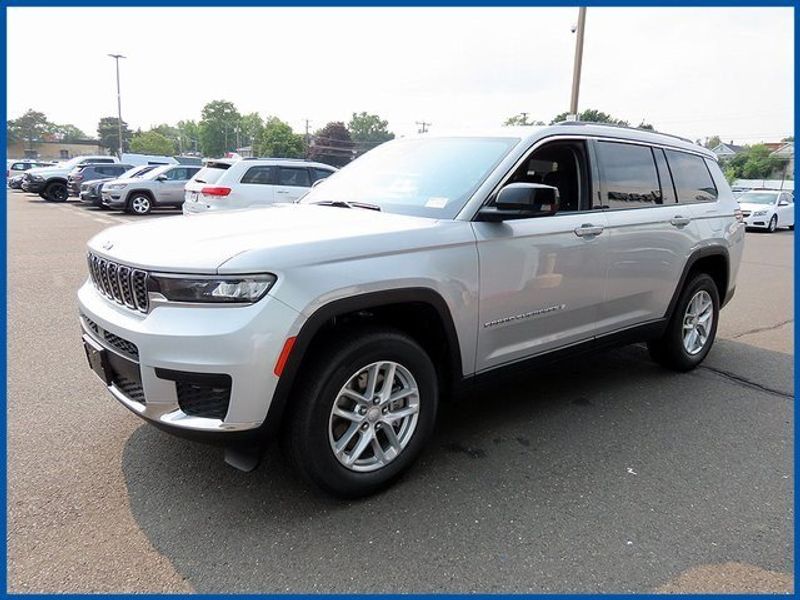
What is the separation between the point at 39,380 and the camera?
14.1ft

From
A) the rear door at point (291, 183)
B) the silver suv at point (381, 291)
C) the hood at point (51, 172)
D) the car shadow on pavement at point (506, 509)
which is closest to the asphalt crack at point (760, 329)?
the silver suv at point (381, 291)

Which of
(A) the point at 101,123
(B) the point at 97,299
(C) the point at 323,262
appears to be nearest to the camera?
(C) the point at 323,262

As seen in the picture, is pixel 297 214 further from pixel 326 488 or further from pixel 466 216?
pixel 326 488

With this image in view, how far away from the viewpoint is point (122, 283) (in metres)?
2.71

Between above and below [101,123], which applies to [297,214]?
below

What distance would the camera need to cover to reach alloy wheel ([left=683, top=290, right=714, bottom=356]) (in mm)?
4859

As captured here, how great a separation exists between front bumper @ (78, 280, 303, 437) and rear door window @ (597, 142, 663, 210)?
258cm

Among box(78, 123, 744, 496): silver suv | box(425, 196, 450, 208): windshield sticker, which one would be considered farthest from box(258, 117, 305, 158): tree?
box(425, 196, 450, 208): windshield sticker

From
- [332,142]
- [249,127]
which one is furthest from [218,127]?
[332,142]

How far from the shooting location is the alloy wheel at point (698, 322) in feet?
15.9

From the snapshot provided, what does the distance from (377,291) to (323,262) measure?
30 cm

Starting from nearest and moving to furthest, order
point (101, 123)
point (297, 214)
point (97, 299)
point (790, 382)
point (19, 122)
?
point (97, 299) → point (297, 214) → point (790, 382) → point (19, 122) → point (101, 123)

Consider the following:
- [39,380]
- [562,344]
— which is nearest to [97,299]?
[39,380]

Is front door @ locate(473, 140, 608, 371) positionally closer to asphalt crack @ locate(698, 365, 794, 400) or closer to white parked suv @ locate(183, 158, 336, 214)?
asphalt crack @ locate(698, 365, 794, 400)
